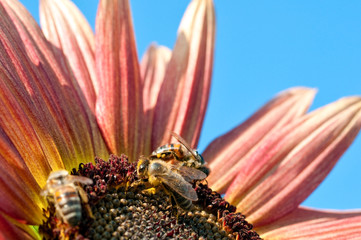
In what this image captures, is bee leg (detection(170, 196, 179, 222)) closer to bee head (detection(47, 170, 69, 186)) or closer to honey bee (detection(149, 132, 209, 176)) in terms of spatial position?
honey bee (detection(149, 132, 209, 176))

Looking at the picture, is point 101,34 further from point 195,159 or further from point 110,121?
point 195,159

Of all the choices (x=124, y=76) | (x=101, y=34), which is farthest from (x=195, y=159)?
(x=101, y=34)

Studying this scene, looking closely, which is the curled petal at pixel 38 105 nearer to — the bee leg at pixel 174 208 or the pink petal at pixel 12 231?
the pink petal at pixel 12 231

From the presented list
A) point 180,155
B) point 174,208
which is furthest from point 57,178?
point 180,155

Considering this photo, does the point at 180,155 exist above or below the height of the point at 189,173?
above

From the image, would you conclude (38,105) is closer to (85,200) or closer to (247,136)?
(85,200)

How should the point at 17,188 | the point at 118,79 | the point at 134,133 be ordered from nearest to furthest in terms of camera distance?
the point at 17,188 < the point at 118,79 < the point at 134,133

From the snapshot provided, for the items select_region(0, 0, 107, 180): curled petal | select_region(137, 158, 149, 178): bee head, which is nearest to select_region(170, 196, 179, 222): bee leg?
select_region(137, 158, 149, 178): bee head
